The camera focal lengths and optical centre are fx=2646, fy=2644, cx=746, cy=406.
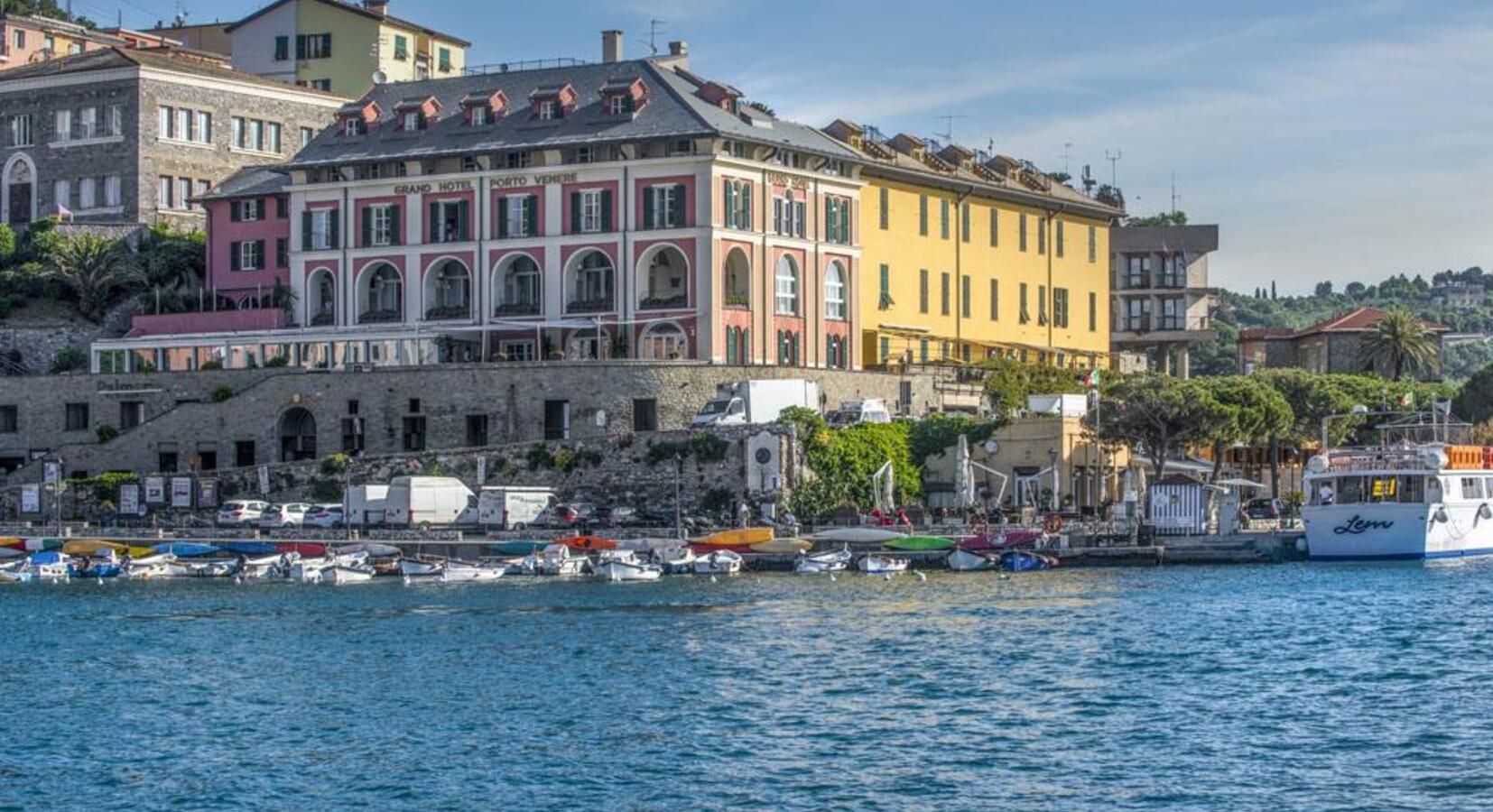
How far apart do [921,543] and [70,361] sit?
40346mm

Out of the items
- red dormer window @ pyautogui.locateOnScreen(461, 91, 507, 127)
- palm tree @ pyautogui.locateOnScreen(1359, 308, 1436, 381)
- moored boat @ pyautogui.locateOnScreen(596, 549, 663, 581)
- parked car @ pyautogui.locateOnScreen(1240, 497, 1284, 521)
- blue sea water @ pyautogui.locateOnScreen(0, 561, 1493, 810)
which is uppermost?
red dormer window @ pyautogui.locateOnScreen(461, 91, 507, 127)

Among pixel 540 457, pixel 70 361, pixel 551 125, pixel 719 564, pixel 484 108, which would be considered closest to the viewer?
pixel 719 564

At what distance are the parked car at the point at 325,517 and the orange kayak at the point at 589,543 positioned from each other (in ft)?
30.9

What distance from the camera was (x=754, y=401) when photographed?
93.5 meters

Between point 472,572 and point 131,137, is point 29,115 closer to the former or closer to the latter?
point 131,137

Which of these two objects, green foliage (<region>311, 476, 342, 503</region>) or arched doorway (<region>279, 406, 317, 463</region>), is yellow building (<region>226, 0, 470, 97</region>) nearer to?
arched doorway (<region>279, 406, 317, 463</region>)

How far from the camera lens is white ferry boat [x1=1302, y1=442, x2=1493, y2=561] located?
86.4 metres

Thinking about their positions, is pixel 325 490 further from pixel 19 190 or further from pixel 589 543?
pixel 19 190

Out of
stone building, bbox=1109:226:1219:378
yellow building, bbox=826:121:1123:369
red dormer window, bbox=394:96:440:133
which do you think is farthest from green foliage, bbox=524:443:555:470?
stone building, bbox=1109:226:1219:378

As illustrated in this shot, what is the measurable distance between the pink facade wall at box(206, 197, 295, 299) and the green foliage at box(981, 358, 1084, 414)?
29.2 metres

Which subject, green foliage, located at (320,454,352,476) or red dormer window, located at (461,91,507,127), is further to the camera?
red dormer window, located at (461,91,507,127)

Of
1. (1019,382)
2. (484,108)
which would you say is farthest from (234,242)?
(1019,382)

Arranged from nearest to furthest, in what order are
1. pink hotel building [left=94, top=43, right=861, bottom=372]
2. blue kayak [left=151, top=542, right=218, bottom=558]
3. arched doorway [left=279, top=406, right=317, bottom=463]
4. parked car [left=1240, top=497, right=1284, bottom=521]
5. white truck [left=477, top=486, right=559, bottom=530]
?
blue kayak [left=151, top=542, right=218, bottom=558] < white truck [left=477, top=486, right=559, bottom=530] < parked car [left=1240, top=497, right=1284, bottom=521] < arched doorway [left=279, top=406, right=317, bottom=463] < pink hotel building [left=94, top=43, right=861, bottom=372]

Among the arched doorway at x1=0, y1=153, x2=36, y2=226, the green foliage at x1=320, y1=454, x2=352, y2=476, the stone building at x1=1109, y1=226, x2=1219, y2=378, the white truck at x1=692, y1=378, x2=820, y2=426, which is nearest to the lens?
the white truck at x1=692, y1=378, x2=820, y2=426
